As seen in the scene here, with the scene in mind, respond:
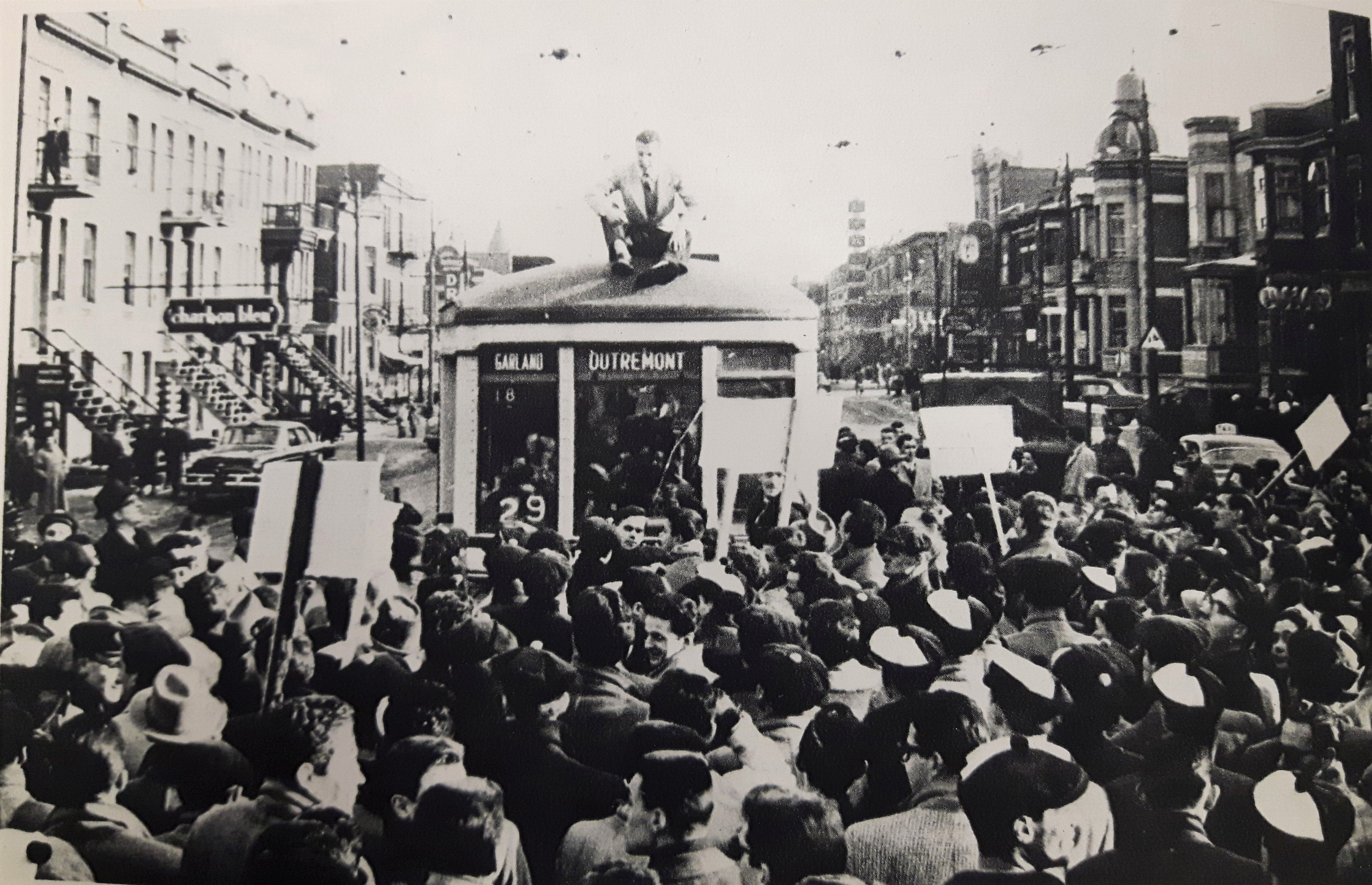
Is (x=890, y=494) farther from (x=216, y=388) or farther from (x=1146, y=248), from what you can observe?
(x=216, y=388)

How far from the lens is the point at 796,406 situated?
3418 millimetres

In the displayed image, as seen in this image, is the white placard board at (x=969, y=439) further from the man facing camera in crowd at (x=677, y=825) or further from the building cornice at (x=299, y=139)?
the building cornice at (x=299, y=139)

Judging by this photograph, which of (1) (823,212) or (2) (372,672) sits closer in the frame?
(2) (372,672)

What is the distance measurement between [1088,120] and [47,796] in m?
4.20

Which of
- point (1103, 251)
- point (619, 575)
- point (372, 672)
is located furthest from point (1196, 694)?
point (372, 672)

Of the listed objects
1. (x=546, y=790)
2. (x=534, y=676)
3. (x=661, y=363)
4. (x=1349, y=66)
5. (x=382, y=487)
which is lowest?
(x=546, y=790)

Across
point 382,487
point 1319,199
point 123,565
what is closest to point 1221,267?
point 1319,199

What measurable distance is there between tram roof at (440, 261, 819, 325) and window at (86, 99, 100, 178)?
1.45 meters

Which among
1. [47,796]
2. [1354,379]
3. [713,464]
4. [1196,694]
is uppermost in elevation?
[1354,379]

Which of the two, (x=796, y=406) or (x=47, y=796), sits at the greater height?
(x=796, y=406)

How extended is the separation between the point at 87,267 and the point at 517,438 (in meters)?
1.63

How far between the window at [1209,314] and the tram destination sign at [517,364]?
2246 millimetres

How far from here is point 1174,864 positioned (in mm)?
3098

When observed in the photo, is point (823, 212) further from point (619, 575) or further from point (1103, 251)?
point (619, 575)
